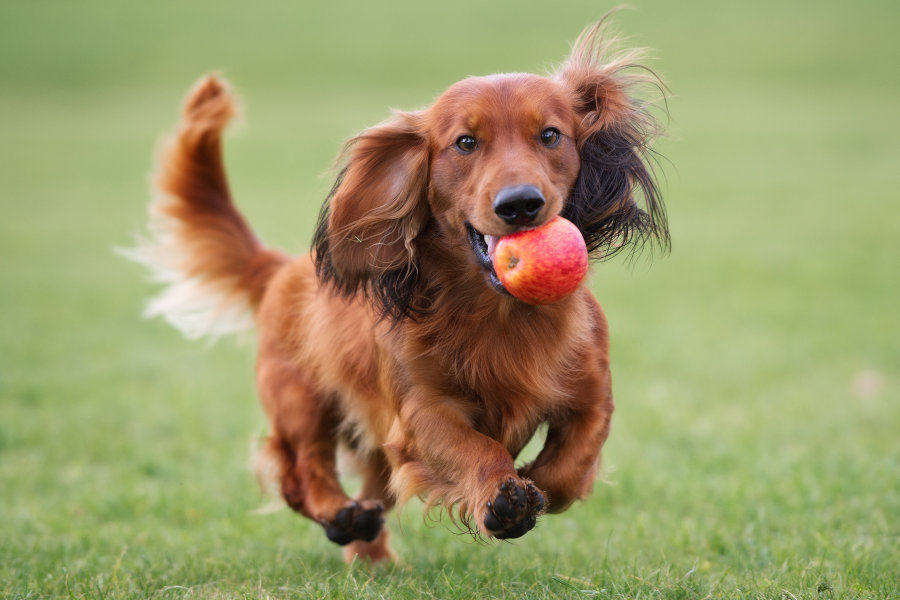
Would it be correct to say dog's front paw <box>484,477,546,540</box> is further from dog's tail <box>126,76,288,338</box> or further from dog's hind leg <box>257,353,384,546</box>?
dog's tail <box>126,76,288,338</box>

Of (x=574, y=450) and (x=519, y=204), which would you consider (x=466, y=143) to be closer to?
(x=519, y=204)

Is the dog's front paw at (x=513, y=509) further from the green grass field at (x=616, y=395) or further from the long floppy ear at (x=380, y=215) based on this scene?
the long floppy ear at (x=380, y=215)

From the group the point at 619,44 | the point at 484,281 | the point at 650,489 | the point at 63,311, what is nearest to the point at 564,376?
the point at 484,281

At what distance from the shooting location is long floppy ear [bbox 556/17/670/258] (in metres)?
3.65

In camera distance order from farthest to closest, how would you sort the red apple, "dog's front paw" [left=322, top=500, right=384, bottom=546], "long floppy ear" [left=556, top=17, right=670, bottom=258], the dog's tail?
the dog's tail → "dog's front paw" [left=322, top=500, right=384, bottom=546] → "long floppy ear" [left=556, top=17, right=670, bottom=258] → the red apple

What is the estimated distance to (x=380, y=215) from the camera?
371cm

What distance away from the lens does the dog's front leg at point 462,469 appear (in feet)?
10.8

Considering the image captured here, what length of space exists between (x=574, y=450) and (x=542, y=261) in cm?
81

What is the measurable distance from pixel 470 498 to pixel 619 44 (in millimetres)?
1878

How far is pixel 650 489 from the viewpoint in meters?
5.38

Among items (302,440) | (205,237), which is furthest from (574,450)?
(205,237)

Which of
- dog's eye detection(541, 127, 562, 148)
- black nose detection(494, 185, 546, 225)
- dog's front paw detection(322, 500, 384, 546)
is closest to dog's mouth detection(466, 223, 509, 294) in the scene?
black nose detection(494, 185, 546, 225)

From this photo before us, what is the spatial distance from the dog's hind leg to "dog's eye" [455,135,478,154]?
1.48 metres

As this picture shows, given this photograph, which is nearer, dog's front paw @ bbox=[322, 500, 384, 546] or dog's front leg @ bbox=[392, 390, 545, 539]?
dog's front leg @ bbox=[392, 390, 545, 539]
